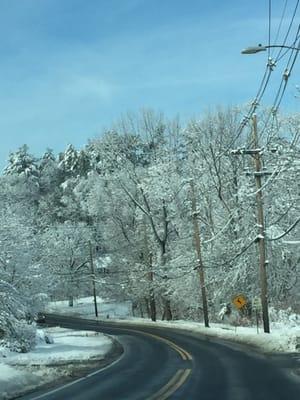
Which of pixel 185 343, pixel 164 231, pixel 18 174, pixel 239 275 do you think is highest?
pixel 18 174

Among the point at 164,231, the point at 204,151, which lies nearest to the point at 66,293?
the point at 164,231

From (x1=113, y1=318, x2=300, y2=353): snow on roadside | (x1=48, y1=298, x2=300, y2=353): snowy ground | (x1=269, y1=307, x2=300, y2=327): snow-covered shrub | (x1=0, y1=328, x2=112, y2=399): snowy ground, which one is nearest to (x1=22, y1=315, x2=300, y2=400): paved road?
(x1=0, y1=328, x2=112, y2=399): snowy ground

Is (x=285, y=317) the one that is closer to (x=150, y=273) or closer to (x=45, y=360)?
(x=45, y=360)

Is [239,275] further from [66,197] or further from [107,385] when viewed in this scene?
[66,197]

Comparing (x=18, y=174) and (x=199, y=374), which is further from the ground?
(x=18, y=174)

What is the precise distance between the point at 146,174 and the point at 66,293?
33.7 meters

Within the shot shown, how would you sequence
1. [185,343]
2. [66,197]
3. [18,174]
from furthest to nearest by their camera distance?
[18,174] → [66,197] → [185,343]

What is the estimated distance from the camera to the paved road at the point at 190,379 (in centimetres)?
1290

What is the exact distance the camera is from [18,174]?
110000 mm

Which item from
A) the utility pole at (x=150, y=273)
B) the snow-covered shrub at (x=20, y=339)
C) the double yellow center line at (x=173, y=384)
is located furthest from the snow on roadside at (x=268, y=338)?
the utility pole at (x=150, y=273)

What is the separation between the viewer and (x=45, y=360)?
26.1 meters

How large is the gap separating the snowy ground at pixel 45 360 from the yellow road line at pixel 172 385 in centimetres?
327

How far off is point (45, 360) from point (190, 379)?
39.3 ft

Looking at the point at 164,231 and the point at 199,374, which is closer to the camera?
the point at 199,374
